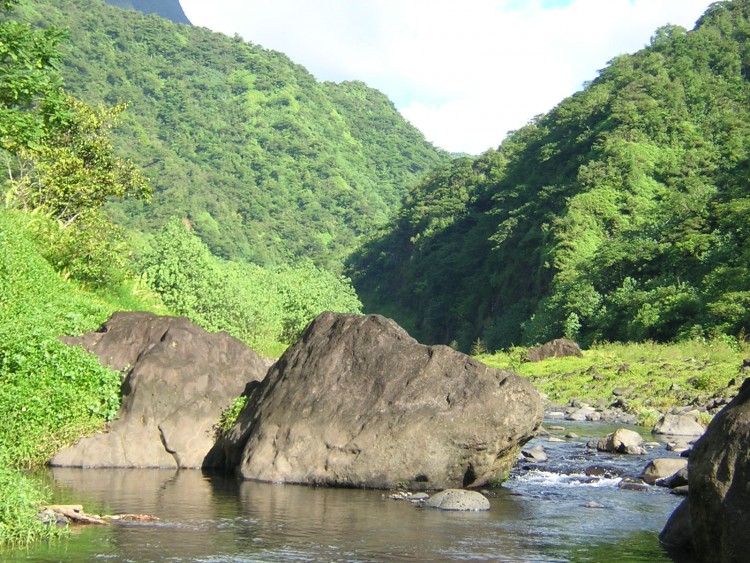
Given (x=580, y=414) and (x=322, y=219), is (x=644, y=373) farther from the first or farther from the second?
(x=322, y=219)

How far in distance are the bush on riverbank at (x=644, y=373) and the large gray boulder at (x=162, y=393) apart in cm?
1843

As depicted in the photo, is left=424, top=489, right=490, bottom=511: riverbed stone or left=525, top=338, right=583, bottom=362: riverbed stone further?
left=525, top=338, right=583, bottom=362: riverbed stone

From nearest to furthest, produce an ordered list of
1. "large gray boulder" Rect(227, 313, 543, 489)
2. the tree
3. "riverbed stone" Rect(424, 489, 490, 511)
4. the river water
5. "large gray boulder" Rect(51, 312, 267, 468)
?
the river water, "riverbed stone" Rect(424, 489, 490, 511), "large gray boulder" Rect(227, 313, 543, 489), "large gray boulder" Rect(51, 312, 267, 468), the tree

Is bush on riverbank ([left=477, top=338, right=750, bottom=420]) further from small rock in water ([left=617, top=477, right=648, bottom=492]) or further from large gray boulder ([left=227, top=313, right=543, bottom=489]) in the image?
large gray boulder ([left=227, top=313, right=543, bottom=489])

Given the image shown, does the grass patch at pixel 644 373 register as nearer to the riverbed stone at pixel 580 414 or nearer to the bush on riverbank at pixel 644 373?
the bush on riverbank at pixel 644 373

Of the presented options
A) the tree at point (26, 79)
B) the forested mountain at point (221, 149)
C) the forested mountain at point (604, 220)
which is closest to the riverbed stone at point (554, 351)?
the forested mountain at point (604, 220)

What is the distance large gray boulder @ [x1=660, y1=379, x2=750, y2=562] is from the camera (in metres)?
9.66

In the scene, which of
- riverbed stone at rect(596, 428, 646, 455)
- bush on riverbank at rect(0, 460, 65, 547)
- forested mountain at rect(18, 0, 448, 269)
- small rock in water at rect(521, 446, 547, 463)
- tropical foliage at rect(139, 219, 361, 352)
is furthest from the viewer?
forested mountain at rect(18, 0, 448, 269)

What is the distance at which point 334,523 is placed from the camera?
1320cm


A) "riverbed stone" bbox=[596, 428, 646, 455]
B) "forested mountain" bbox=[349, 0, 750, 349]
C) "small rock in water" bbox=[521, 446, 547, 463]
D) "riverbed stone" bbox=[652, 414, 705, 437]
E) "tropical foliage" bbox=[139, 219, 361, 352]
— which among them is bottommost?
"small rock in water" bbox=[521, 446, 547, 463]

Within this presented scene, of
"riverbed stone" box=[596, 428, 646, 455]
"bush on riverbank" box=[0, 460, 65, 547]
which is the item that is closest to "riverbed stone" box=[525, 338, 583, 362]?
"riverbed stone" box=[596, 428, 646, 455]

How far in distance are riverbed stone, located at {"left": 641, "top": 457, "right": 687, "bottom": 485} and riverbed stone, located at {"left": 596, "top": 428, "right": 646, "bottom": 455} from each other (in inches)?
160

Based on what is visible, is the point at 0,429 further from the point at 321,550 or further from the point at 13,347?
the point at 321,550

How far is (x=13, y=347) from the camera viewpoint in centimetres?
1648
